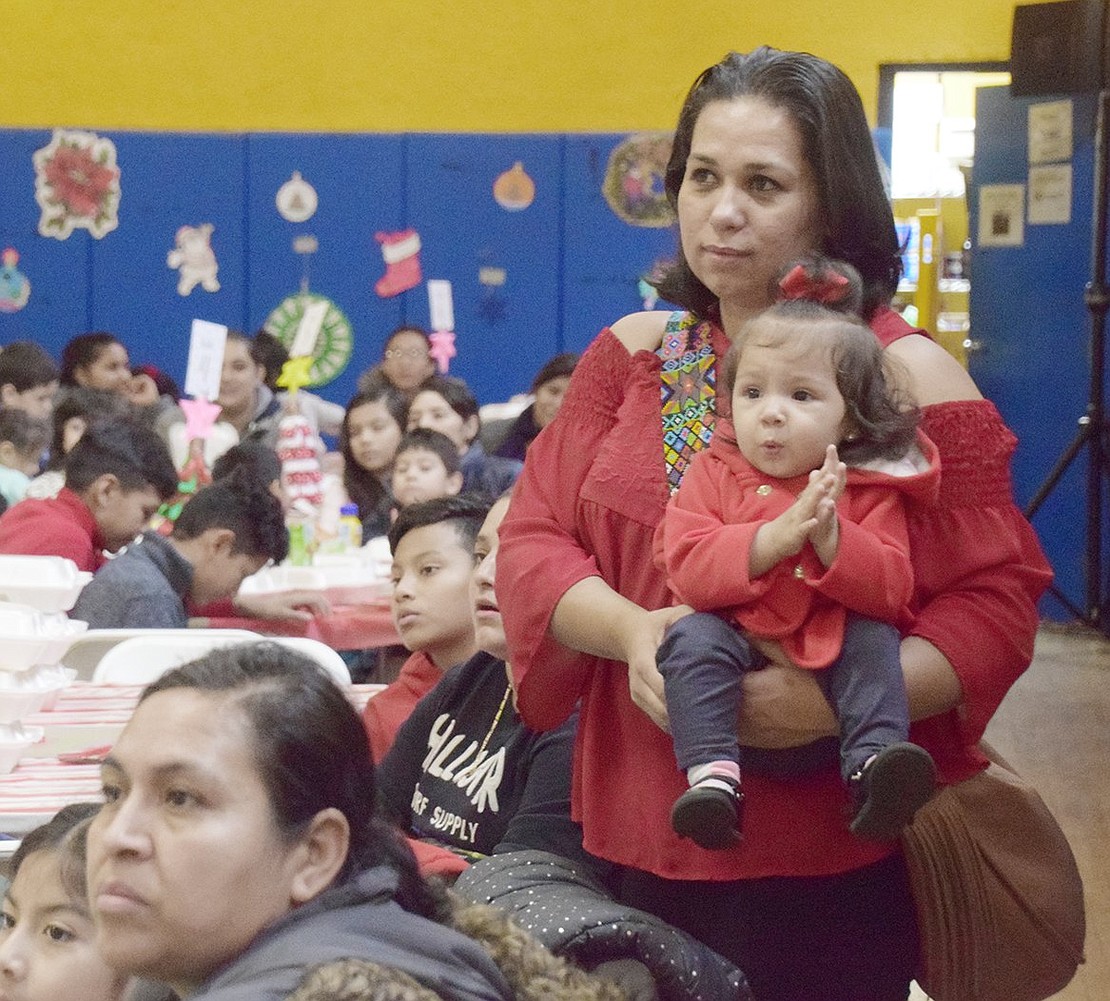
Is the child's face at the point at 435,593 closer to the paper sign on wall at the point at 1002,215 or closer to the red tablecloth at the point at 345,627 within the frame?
the red tablecloth at the point at 345,627

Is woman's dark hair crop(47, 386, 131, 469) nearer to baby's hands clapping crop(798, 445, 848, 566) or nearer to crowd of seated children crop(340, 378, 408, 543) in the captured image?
crowd of seated children crop(340, 378, 408, 543)

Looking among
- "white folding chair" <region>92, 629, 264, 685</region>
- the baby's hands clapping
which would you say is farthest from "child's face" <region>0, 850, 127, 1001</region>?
"white folding chair" <region>92, 629, 264, 685</region>

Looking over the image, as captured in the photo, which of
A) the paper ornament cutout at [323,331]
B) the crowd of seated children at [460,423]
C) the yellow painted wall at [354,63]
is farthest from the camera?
the yellow painted wall at [354,63]

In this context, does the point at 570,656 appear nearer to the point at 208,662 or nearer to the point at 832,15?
the point at 208,662

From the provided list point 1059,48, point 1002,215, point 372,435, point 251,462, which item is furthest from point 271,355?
point 1059,48

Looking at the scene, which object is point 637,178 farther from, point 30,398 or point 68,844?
point 68,844

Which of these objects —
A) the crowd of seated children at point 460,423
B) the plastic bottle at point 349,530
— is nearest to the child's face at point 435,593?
the plastic bottle at point 349,530

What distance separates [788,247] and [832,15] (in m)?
7.50

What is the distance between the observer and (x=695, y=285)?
1.84 meters

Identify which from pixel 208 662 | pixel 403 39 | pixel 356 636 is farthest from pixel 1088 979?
pixel 403 39

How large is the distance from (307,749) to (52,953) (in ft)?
1.57

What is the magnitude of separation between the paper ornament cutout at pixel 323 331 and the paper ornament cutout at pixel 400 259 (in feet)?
1.02

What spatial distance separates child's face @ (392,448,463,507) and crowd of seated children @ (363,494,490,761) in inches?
82.0

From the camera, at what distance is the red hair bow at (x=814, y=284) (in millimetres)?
1673
